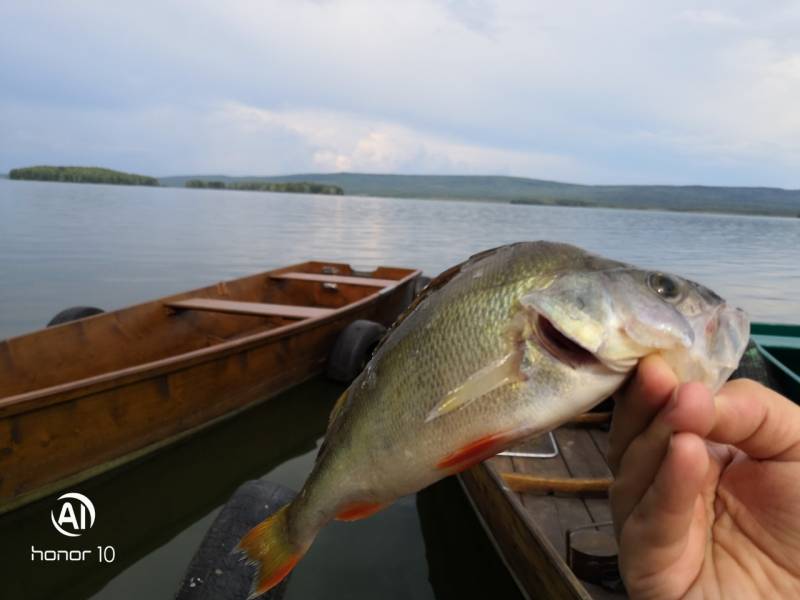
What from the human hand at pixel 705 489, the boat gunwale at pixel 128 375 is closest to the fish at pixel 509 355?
the human hand at pixel 705 489

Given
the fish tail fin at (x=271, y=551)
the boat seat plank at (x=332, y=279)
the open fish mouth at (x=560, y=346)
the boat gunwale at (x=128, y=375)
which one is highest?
the open fish mouth at (x=560, y=346)

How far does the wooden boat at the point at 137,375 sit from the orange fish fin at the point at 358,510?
3.87m

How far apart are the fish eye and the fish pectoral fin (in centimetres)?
44

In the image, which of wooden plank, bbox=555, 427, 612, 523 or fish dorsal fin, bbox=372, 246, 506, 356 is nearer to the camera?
fish dorsal fin, bbox=372, 246, 506, 356

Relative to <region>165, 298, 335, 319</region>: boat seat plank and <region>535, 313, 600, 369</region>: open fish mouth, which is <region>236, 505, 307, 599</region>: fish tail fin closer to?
<region>535, 313, 600, 369</region>: open fish mouth

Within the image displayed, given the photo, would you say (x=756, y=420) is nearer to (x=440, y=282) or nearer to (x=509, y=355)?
(x=509, y=355)

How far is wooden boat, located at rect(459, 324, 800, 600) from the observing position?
336 cm

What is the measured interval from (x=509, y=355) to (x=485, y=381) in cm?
11

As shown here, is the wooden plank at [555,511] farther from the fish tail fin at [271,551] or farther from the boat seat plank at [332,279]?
the boat seat plank at [332,279]

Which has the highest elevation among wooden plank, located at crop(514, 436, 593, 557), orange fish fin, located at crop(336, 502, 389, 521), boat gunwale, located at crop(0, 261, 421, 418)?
orange fish fin, located at crop(336, 502, 389, 521)

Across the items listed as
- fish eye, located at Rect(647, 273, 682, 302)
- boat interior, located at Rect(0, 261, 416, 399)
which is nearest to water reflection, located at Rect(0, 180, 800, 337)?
boat interior, located at Rect(0, 261, 416, 399)

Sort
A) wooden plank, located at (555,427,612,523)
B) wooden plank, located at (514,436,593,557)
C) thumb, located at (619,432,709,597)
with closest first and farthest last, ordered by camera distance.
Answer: thumb, located at (619,432,709,597) < wooden plank, located at (514,436,593,557) < wooden plank, located at (555,427,612,523)

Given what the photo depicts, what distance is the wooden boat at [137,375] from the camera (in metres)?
4.89

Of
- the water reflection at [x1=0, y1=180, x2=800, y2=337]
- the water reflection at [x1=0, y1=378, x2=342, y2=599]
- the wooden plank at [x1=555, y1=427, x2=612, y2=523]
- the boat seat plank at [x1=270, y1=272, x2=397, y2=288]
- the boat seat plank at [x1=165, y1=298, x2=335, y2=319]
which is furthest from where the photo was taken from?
the water reflection at [x1=0, y1=180, x2=800, y2=337]
